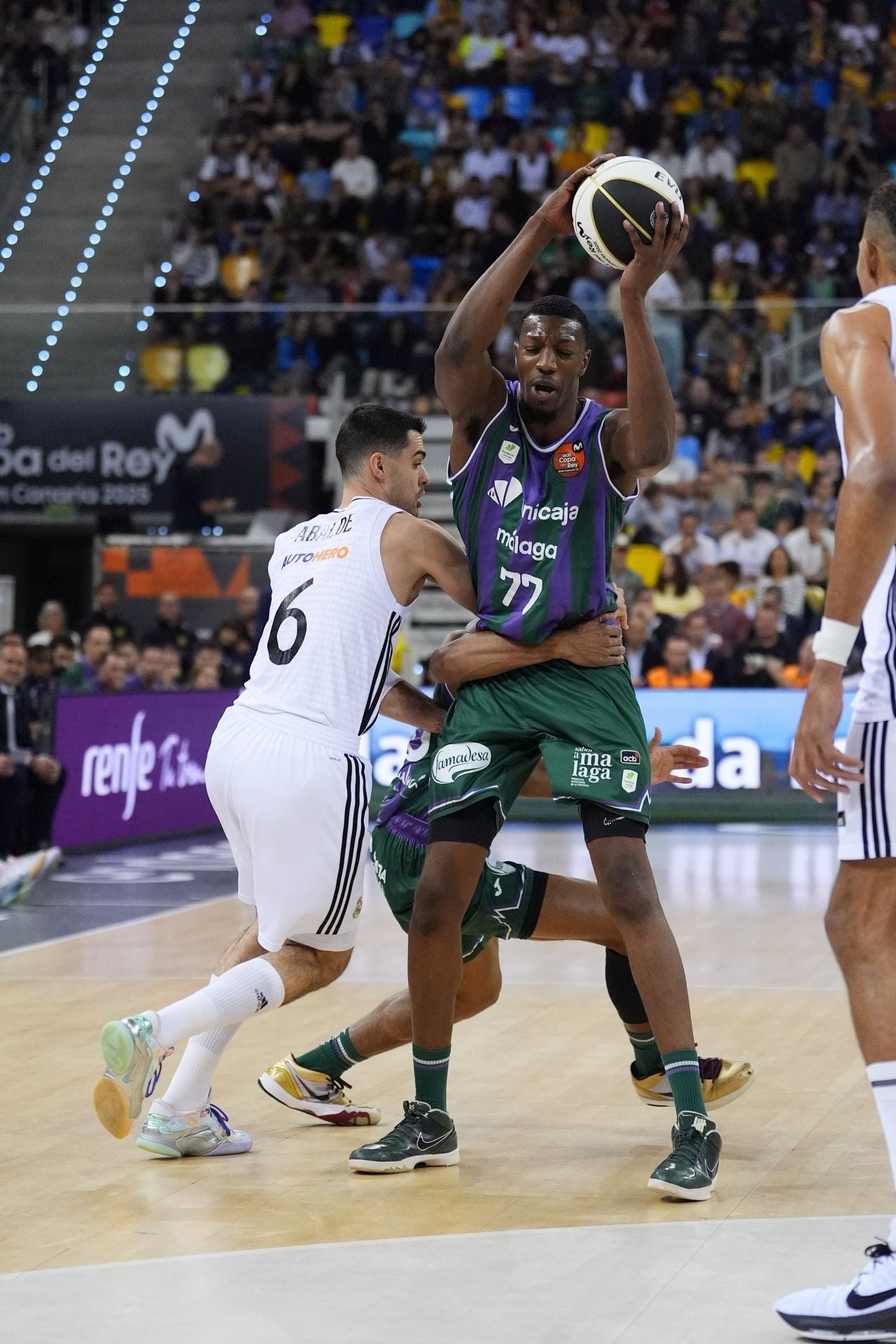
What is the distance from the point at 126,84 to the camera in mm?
23938

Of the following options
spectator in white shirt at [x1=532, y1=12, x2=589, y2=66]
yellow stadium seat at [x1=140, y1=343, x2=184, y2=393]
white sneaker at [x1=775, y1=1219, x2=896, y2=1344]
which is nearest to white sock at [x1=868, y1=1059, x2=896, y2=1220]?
white sneaker at [x1=775, y1=1219, x2=896, y2=1344]

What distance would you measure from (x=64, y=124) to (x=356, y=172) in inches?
194

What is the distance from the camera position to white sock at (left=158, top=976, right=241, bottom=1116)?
4797 millimetres

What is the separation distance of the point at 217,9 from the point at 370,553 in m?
21.7

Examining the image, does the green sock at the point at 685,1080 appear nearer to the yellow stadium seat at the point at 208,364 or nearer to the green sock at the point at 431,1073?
the green sock at the point at 431,1073

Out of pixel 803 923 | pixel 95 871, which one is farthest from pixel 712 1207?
pixel 95 871

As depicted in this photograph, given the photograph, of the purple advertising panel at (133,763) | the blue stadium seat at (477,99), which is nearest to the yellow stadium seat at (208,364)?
the purple advertising panel at (133,763)

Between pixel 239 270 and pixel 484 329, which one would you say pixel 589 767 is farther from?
pixel 239 270

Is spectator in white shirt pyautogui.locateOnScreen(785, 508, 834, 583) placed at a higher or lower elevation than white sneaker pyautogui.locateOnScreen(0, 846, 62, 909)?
higher

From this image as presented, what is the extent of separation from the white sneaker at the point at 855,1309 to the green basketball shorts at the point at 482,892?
5.31ft

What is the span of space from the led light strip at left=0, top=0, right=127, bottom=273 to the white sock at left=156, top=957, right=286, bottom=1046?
1620 centimetres

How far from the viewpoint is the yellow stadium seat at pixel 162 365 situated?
1566 cm

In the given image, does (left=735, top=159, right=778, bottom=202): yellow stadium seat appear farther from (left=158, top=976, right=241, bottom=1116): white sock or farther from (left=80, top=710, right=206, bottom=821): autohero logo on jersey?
(left=158, top=976, right=241, bottom=1116): white sock

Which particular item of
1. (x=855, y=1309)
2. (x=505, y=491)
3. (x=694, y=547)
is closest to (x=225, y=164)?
(x=694, y=547)
